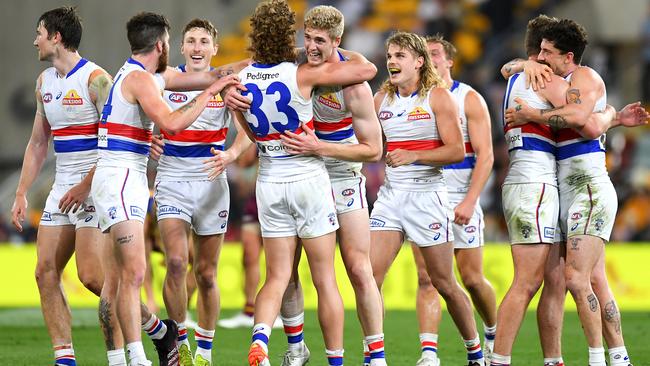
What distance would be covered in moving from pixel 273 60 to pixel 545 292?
104 inches

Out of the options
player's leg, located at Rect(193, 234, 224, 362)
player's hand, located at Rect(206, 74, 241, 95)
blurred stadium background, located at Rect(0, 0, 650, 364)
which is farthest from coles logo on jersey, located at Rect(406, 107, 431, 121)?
blurred stadium background, located at Rect(0, 0, 650, 364)

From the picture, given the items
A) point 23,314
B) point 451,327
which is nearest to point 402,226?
point 451,327

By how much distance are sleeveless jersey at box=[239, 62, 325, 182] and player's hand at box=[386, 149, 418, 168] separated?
77 centimetres

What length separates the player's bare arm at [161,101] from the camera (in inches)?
291

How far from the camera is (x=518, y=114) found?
772cm

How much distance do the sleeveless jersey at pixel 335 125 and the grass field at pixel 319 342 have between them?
2036mm

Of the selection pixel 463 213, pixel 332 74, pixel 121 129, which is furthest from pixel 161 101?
pixel 463 213

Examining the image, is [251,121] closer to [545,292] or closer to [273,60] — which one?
[273,60]

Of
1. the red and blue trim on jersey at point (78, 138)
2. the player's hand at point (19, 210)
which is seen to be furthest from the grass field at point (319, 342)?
the red and blue trim on jersey at point (78, 138)

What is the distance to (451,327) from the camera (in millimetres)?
12625

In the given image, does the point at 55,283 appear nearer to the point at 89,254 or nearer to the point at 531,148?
the point at 89,254

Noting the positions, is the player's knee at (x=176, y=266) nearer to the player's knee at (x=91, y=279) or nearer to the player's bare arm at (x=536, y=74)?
the player's knee at (x=91, y=279)

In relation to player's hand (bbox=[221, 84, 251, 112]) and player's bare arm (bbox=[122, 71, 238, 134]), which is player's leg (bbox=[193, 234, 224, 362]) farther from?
player's hand (bbox=[221, 84, 251, 112])

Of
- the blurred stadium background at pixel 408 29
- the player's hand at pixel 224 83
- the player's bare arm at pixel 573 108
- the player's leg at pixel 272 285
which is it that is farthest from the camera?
the blurred stadium background at pixel 408 29
